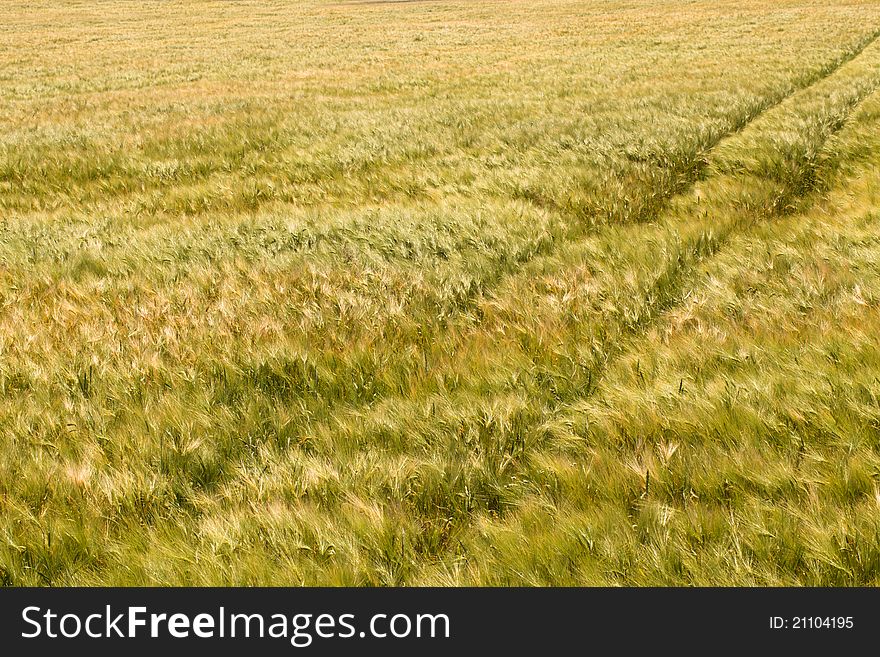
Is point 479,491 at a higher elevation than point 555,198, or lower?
lower

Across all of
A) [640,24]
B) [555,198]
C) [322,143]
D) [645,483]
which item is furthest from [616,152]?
[640,24]

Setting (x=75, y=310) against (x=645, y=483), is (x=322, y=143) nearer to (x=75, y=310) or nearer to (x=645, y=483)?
(x=75, y=310)

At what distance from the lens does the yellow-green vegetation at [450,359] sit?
1789mm

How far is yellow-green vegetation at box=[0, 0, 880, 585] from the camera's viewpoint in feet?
5.87

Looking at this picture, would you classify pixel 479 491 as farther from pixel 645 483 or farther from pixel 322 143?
pixel 322 143

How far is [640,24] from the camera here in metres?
36.9

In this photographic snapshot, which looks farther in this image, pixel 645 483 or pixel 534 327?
pixel 534 327

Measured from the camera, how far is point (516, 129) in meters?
9.27

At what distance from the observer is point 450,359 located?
304cm
